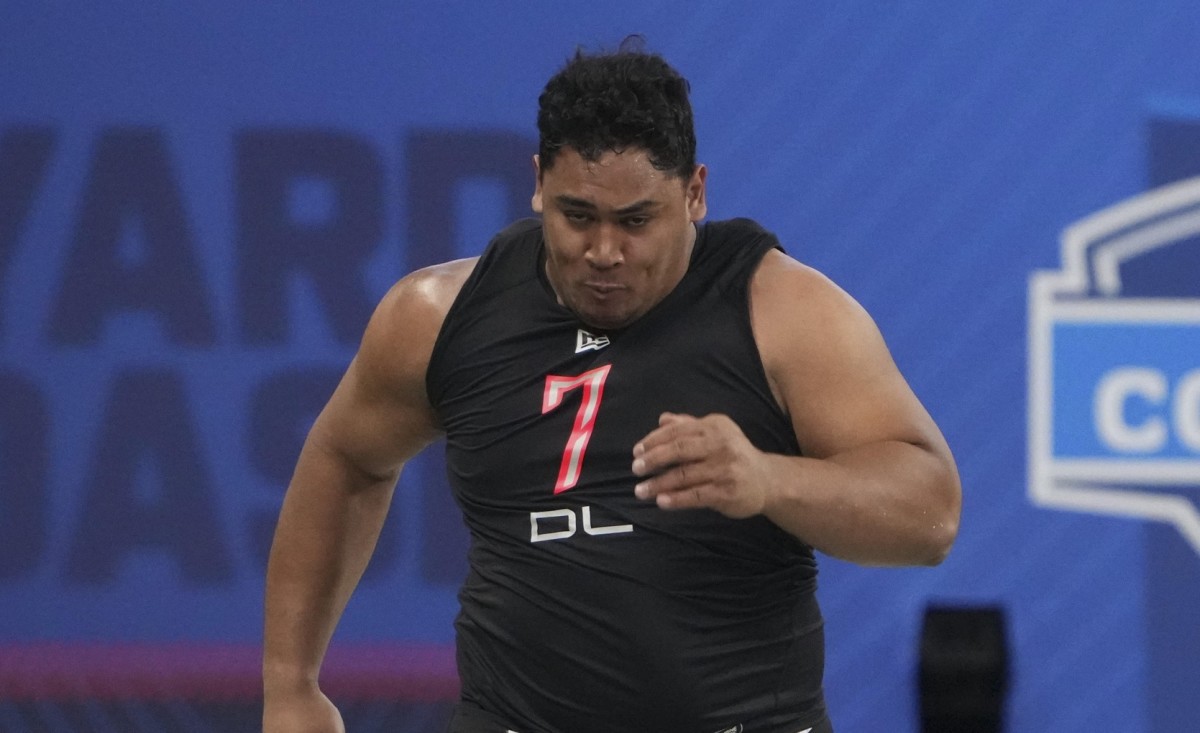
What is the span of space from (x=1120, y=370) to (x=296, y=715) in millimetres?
1847

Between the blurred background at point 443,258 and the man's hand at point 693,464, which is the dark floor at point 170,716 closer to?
the blurred background at point 443,258

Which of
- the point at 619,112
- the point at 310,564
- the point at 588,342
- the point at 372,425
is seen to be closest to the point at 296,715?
the point at 310,564

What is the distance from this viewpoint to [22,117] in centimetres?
Result: 318

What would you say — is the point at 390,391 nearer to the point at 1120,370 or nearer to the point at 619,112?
the point at 619,112

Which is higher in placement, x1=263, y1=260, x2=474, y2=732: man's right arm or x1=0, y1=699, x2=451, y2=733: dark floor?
x1=263, y1=260, x2=474, y2=732: man's right arm

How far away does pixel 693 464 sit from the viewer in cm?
143

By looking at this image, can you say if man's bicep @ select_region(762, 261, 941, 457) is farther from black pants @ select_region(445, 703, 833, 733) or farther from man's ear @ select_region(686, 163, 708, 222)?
black pants @ select_region(445, 703, 833, 733)

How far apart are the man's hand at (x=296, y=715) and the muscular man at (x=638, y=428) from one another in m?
0.21

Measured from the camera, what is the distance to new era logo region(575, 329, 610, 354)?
6.02 ft

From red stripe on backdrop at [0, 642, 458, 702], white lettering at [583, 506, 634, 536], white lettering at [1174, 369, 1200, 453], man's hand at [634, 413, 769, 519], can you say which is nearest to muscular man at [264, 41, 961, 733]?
white lettering at [583, 506, 634, 536]

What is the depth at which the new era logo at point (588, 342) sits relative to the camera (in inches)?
72.2

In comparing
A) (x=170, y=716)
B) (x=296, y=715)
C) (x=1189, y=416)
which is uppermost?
(x=1189, y=416)

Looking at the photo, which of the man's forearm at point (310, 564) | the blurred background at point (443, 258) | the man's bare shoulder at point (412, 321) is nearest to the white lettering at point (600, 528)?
the man's bare shoulder at point (412, 321)

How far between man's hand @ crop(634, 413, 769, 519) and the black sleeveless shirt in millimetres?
309
